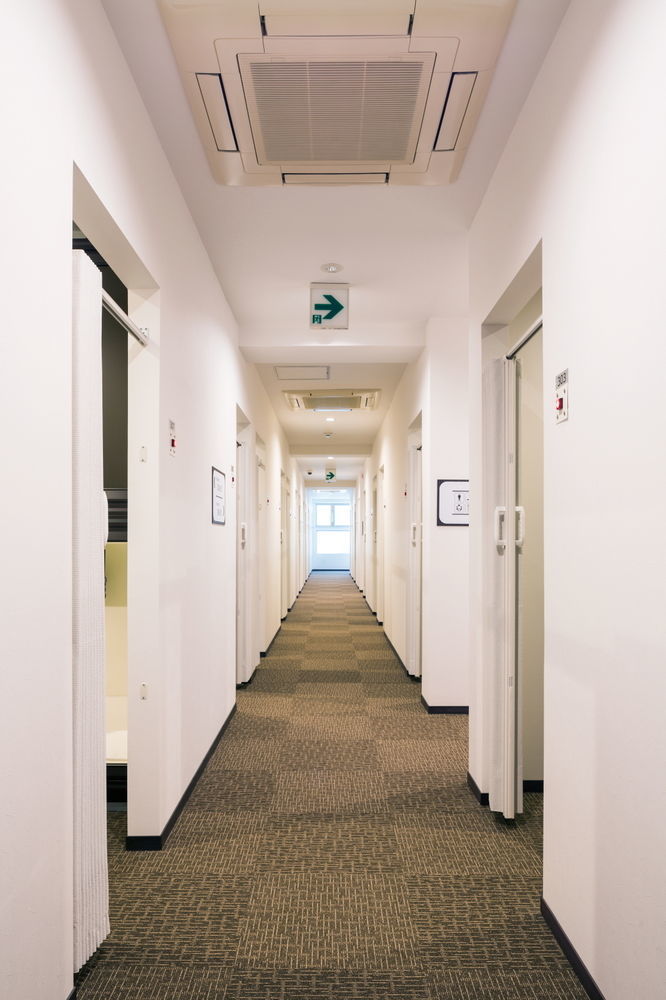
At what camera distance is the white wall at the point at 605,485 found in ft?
5.19

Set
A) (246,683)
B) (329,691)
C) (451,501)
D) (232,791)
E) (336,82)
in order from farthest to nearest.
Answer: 1. (246,683)
2. (329,691)
3. (451,501)
4. (232,791)
5. (336,82)

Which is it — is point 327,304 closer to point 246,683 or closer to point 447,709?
point 447,709

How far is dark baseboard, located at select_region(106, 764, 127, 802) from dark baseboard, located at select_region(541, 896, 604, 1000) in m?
1.96

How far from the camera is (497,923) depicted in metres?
2.36

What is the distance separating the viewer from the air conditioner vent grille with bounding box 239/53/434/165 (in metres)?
2.42

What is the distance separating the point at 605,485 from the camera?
1.86 m

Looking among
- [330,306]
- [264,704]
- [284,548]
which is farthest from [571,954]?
[284,548]

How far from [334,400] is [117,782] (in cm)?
559

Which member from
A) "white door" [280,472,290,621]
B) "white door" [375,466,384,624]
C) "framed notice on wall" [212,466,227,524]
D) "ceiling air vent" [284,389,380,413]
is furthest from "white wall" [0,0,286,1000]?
"white door" [280,472,290,621]

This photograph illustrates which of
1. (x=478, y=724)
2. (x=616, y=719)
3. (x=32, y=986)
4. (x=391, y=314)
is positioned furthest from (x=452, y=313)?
(x=32, y=986)

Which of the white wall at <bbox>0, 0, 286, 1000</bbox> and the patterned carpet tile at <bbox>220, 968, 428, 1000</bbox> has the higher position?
the white wall at <bbox>0, 0, 286, 1000</bbox>

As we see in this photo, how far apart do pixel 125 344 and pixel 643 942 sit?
3.51m

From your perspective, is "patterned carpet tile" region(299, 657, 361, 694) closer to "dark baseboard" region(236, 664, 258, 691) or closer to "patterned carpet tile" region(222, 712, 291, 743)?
Answer: "dark baseboard" region(236, 664, 258, 691)

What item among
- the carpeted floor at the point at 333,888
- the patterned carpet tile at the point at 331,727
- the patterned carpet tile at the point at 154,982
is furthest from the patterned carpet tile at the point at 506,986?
the patterned carpet tile at the point at 331,727
